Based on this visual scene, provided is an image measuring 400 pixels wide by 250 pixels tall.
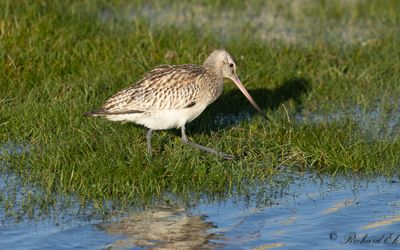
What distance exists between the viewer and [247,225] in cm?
916

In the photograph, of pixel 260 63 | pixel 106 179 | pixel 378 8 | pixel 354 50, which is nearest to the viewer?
pixel 106 179

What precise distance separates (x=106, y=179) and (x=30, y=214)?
35.6 inches

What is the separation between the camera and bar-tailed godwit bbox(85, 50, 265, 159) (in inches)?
425

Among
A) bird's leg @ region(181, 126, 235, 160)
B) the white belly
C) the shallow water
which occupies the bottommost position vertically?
the shallow water

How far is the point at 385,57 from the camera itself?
46.7ft

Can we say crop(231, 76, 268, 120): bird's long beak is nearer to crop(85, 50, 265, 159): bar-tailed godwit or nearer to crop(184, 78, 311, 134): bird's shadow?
crop(184, 78, 311, 134): bird's shadow

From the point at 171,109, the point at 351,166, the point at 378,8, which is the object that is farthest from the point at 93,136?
the point at 378,8

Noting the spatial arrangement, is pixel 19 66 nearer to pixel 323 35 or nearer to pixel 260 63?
pixel 260 63

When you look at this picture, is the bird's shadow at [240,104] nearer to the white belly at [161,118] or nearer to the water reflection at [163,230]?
the white belly at [161,118]

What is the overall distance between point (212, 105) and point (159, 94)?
5.56ft
